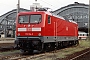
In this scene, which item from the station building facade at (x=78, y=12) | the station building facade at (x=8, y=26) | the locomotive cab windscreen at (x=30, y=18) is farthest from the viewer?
the station building facade at (x=78, y=12)

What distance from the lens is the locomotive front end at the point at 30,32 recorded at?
18.4 m

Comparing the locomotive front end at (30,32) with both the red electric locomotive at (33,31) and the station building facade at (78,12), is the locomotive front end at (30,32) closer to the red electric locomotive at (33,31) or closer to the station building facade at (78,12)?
the red electric locomotive at (33,31)

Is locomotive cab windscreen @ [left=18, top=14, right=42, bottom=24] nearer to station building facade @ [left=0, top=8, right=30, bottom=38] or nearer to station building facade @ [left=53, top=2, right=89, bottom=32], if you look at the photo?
station building facade @ [left=0, top=8, right=30, bottom=38]

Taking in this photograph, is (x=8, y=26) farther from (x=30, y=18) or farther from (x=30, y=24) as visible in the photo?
(x=30, y=24)

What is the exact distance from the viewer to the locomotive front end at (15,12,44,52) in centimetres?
1845

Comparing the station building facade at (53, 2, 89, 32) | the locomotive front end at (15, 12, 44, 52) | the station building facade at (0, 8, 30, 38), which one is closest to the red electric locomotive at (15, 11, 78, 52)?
the locomotive front end at (15, 12, 44, 52)

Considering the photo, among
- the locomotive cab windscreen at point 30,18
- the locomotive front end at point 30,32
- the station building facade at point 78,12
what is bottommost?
the locomotive front end at point 30,32

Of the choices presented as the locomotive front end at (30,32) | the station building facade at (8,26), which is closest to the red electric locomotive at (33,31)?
the locomotive front end at (30,32)

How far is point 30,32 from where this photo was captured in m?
18.6

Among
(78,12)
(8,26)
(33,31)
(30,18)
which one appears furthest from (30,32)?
(78,12)

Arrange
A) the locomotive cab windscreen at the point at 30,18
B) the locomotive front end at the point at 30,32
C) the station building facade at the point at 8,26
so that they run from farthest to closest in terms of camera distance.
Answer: the station building facade at the point at 8,26 < the locomotive cab windscreen at the point at 30,18 < the locomotive front end at the point at 30,32

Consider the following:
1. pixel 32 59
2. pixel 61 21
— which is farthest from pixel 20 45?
pixel 61 21

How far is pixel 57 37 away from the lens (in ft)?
75.2

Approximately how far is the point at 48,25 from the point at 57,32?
339 cm
